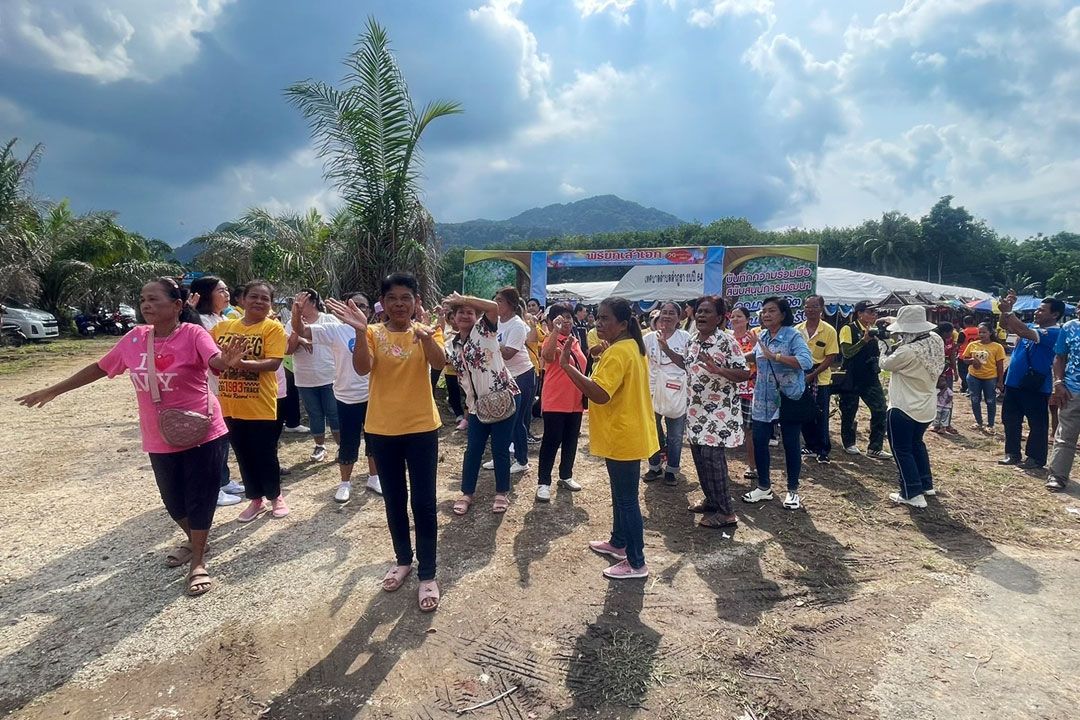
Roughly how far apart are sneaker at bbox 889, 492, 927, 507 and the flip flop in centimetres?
544

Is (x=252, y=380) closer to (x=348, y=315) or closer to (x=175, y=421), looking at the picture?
(x=175, y=421)

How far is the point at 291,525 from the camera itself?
4258 mm

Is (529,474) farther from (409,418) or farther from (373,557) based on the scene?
(409,418)

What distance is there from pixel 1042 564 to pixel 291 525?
214 inches

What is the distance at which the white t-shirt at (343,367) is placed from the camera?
15.2 ft

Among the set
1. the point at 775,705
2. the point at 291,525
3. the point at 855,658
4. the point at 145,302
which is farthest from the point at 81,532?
the point at 855,658

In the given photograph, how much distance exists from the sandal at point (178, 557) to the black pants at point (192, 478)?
0.41 meters

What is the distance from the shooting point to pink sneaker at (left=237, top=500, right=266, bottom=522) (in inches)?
169

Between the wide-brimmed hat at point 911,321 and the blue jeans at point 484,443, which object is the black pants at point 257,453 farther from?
the wide-brimmed hat at point 911,321

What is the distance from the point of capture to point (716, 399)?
4.35 m

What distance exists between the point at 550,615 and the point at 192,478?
232cm

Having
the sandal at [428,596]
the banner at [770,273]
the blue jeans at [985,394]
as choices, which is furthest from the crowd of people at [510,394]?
the banner at [770,273]

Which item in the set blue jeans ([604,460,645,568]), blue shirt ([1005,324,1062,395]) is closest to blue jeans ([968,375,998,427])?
blue shirt ([1005,324,1062,395])

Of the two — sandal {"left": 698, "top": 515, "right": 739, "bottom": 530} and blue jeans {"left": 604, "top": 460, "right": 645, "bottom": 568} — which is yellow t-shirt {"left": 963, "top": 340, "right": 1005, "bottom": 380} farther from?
blue jeans {"left": 604, "top": 460, "right": 645, "bottom": 568}
